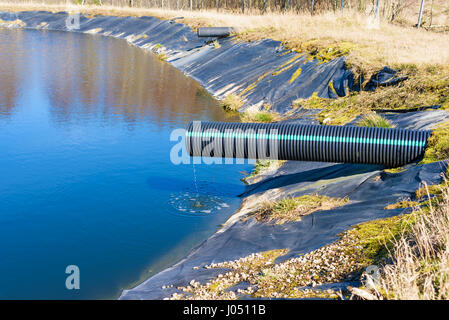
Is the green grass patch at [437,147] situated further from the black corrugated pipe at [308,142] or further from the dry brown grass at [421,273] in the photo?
the dry brown grass at [421,273]

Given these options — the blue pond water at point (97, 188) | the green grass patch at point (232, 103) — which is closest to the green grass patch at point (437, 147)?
the blue pond water at point (97, 188)

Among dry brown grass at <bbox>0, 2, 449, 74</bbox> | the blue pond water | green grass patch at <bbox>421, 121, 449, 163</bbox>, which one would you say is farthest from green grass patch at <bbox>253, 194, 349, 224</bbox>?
dry brown grass at <bbox>0, 2, 449, 74</bbox>

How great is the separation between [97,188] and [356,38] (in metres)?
13.4

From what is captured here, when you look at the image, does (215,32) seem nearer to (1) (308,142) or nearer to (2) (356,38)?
A: (2) (356,38)

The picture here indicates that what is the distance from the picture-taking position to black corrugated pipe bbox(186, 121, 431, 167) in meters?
9.03

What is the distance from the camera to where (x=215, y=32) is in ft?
96.8

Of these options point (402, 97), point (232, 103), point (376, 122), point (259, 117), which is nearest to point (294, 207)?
point (376, 122)

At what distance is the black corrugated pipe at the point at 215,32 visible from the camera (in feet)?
96.1

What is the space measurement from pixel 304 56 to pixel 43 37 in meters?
29.3

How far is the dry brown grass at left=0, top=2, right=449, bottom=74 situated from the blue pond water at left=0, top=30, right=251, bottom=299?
535cm

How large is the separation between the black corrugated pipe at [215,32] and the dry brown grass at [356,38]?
2.37 ft

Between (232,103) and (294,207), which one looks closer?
(294,207)

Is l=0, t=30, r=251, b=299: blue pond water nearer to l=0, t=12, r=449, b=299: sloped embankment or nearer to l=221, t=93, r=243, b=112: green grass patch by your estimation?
l=221, t=93, r=243, b=112: green grass patch

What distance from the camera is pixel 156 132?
1603cm
